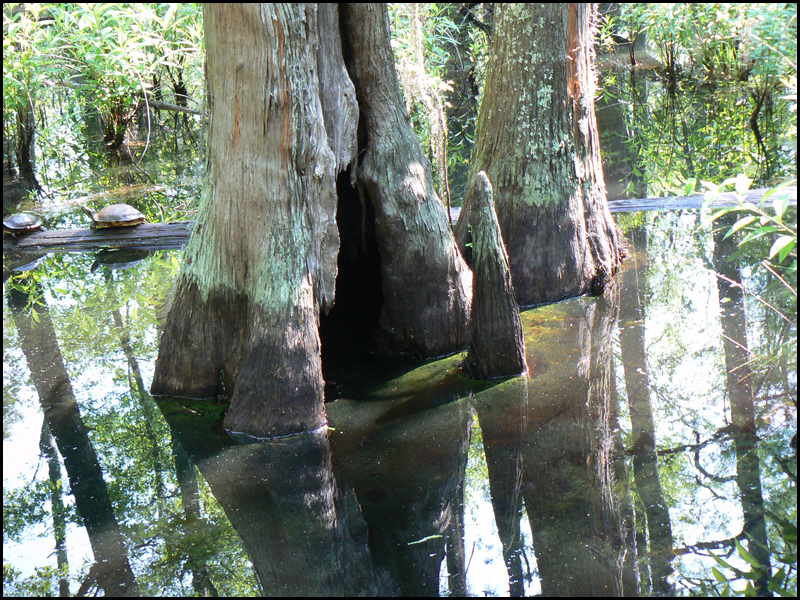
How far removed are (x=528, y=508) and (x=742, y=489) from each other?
1.12 meters

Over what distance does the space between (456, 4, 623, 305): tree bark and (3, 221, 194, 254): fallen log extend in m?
3.92

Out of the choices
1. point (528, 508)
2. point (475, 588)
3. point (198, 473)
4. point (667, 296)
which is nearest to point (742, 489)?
point (528, 508)

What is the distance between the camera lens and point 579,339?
5.30m

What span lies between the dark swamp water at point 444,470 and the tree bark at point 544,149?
0.41 metres

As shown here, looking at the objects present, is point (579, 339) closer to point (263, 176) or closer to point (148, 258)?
point (263, 176)

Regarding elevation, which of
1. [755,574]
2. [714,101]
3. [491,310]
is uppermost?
[714,101]

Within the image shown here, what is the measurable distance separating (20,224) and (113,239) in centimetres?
112

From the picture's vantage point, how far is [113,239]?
7977 mm

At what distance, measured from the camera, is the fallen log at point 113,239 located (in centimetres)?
799

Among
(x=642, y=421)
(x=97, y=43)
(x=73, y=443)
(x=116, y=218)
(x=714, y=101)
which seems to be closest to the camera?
(x=642, y=421)

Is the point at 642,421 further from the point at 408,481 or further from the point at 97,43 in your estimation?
the point at 97,43

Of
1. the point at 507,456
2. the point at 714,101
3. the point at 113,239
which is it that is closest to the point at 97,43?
the point at 113,239

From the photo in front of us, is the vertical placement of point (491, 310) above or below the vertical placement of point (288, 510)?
above

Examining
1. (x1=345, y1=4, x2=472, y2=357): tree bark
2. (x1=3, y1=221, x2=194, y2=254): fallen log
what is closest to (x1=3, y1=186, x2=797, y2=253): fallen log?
(x1=3, y1=221, x2=194, y2=254): fallen log
